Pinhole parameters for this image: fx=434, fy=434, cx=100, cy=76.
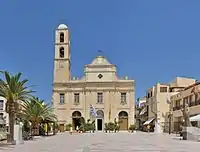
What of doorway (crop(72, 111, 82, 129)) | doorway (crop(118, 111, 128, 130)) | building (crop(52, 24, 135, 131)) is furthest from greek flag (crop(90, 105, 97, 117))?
doorway (crop(118, 111, 128, 130))

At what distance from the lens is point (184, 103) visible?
7075 centimetres

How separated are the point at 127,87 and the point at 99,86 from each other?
6.09 meters

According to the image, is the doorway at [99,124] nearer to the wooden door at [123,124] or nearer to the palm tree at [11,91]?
the wooden door at [123,124]

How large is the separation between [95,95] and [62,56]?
38.3 feet

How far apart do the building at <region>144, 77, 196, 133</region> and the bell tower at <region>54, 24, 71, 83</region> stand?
19.5 meters

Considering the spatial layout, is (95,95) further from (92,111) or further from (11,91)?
(11,91)

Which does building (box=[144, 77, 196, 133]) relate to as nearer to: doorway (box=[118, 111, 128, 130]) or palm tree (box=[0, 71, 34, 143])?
doorway (box=[118, 111, 128, 130])

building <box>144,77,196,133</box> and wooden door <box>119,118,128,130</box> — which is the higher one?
building <box>144,77,196,133</box>

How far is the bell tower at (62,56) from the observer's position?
95.9 meters

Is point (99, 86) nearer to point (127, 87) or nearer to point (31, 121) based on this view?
point (127, 87)

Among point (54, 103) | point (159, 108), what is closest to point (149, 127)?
point (159, 108)

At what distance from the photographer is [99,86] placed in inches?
3718

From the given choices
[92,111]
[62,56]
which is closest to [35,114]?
[92,111]

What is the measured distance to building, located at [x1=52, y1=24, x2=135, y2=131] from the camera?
93.3 metres
